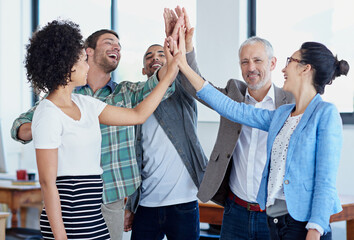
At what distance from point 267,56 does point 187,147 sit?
636mm

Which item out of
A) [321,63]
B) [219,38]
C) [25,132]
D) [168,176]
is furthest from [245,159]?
[219,38]

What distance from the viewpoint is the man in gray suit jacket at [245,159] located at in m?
2.10

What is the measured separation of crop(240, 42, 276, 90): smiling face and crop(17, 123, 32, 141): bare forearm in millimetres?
1093

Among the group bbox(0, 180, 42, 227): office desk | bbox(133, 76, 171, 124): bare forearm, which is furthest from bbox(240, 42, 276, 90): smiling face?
bbox(0, 180, 42, 227): office desk

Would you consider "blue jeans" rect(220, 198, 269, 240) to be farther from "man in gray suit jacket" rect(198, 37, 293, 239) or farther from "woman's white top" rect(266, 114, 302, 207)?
"woman's white top" rect(266, 114, 302, 207)

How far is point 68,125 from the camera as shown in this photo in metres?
1.48

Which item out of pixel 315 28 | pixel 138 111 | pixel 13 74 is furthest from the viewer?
pixel 13 74

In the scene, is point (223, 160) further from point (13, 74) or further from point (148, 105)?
point (13, 74)

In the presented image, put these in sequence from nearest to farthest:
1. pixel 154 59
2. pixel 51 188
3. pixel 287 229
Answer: pixel 51 188
pixel 287 229
pixel 154 59

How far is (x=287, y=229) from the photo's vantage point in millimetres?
1632

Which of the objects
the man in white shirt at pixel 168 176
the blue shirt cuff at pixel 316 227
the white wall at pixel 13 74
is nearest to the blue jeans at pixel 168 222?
the man in white shirt at pixel 168 176

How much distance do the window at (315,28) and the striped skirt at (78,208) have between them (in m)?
2.86

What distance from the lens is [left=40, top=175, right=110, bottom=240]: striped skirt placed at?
148 cm

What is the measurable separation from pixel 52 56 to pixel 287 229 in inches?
42.1
